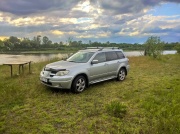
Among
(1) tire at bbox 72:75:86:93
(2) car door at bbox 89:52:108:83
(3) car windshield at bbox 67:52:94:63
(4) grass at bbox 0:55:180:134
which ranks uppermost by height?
(3) car windshield at bbox 67:52:94:63

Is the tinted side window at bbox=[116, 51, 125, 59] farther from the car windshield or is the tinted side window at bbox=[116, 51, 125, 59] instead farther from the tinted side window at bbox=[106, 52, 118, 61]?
the car windshield

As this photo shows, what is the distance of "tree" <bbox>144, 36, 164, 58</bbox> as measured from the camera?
21125mm

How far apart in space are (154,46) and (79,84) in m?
17.2

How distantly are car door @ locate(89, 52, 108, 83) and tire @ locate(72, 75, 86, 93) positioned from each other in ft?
1.39

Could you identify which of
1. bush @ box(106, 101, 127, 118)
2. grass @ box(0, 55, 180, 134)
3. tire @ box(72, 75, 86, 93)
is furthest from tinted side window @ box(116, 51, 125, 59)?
bush @ box(106, 101, 127, 118)

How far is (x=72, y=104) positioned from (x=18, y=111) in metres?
1.59

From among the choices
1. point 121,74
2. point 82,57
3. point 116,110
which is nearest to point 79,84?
point 82,57

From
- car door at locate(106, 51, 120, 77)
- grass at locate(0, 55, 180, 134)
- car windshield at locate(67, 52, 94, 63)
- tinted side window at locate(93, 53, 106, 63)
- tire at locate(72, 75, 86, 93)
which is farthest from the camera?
car door at locate(106, 51, 120, 77)

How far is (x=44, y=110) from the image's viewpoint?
5207 mm

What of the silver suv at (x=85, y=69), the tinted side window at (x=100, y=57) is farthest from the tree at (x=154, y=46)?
the tinted side window at (x=100, y=57)

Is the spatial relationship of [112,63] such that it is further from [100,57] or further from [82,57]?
[82,57]

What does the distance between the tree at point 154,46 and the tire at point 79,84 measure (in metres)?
16.4

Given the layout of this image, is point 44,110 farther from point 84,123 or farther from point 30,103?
point 84,123

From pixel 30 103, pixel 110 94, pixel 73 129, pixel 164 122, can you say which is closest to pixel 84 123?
pixel 73 129
